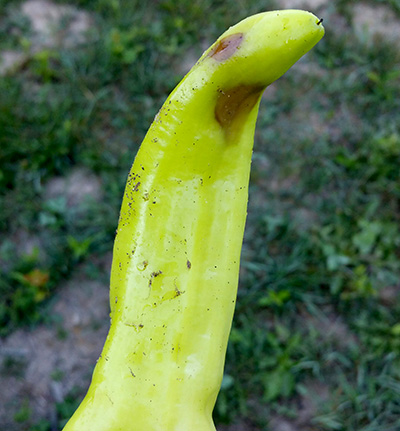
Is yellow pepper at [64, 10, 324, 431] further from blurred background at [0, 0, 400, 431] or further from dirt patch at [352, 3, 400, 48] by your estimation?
dirt patch at [352, 3, 400, 48]

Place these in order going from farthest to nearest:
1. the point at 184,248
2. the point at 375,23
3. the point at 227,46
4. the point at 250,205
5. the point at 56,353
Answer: the point at 375,23 → the point at 250,205 → the point at 56,353 → the point at 184,248 → the point at 227,46

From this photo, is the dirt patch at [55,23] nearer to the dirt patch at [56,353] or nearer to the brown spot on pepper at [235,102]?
the dirt patch at [56,353]

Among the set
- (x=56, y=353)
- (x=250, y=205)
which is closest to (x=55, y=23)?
(x=250, y=205)

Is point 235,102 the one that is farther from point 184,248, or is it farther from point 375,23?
point 375,23

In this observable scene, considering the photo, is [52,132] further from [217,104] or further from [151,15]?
[217,104]

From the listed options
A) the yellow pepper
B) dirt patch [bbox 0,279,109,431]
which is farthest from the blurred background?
the yellow pepper

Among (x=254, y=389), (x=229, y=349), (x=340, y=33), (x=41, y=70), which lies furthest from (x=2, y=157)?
(x=340, y=33)

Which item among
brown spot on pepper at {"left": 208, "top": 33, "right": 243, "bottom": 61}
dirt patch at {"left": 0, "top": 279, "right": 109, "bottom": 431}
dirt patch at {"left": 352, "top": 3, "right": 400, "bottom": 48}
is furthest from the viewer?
dirt patch at {"left": 352, "top": 3, "right": 400, "bottom": 48}
